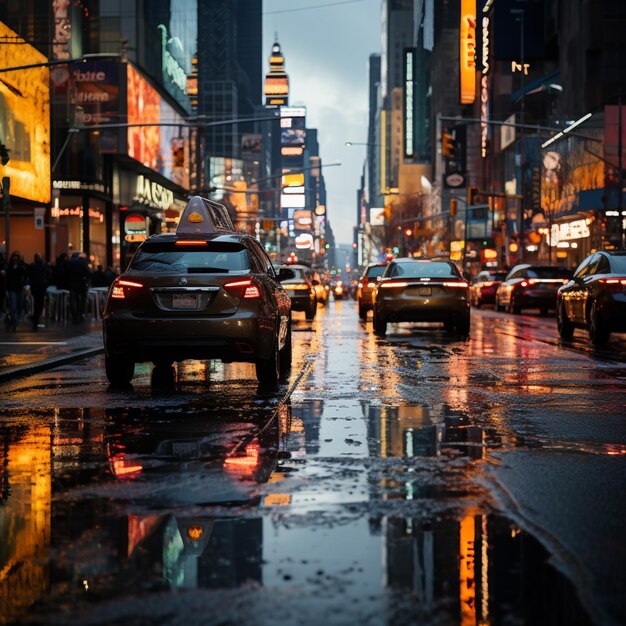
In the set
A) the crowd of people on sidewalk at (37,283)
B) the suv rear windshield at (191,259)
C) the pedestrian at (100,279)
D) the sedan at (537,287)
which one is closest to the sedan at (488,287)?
the sedan at (537,287)

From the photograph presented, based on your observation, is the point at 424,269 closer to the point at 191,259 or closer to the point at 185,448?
the point at 191,259

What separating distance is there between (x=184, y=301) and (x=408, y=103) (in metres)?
185

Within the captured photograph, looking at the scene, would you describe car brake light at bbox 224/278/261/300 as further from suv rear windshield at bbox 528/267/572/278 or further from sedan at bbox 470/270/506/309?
sedan at bbox 470/270/506/309

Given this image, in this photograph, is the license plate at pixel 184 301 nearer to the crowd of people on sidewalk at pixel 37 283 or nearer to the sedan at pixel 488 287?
the crowd of people on sidewalk at pixel 37 283

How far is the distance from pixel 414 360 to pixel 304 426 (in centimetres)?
830

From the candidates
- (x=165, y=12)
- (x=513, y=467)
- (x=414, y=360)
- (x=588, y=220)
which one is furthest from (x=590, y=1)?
(x=513, y=467)

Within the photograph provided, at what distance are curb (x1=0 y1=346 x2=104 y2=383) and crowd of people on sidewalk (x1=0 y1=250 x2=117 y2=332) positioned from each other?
8.63 metres

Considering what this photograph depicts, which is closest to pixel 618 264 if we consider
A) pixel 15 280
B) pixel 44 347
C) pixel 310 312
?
pixel 44 347

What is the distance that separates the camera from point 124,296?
13.4 meters

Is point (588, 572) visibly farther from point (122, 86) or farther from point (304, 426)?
point (122, 86)

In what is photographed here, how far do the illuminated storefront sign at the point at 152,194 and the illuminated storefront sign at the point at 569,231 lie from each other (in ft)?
79.7

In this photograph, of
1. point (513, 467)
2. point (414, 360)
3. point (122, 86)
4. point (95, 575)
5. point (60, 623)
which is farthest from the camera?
point (122, 86)

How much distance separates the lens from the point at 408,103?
195 m

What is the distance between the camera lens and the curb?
51.2ft
